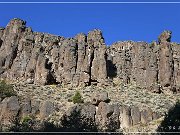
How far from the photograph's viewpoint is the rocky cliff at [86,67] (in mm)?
91250

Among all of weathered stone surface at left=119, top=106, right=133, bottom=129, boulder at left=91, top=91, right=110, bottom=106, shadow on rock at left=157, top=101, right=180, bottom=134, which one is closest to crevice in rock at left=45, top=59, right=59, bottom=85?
boulder at left=91, top=91, right=110, bottom=106

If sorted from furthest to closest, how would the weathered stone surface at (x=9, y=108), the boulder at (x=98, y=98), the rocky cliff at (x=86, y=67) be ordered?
the rocky cliff at (x=86, y=67) < the boulder at (x=98, y=98) < the weathered stone surface at (x=9, y=108)

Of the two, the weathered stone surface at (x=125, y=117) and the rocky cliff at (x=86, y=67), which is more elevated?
the rocky cliff at (x=86, y=67)

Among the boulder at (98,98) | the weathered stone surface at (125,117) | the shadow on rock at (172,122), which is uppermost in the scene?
the boulder at (98,98)

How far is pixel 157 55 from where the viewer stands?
103375 millimetres

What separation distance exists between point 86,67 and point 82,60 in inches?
93.0

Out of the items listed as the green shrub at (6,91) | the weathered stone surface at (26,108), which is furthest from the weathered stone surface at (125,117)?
the green shrub at (6,91)

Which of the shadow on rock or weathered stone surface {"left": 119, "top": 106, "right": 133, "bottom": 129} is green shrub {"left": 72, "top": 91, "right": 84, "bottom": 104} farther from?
the shadow on rock

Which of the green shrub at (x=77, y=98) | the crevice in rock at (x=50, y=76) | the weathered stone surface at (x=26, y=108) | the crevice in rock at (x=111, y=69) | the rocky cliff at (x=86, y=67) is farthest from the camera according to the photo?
the crevice in rock at (x=111, y=69)

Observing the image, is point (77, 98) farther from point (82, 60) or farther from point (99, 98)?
point (82, 60)

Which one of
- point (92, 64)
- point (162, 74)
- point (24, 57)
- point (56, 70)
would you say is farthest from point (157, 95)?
point (24, 57)

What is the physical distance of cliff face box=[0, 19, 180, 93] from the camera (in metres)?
96.8

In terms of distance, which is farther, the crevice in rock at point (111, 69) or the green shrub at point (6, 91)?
the crevice in rock at point (111, 69)

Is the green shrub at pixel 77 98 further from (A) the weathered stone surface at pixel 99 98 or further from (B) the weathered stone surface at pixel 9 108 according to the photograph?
(B) the weathered stone surface at pixel 9 108
